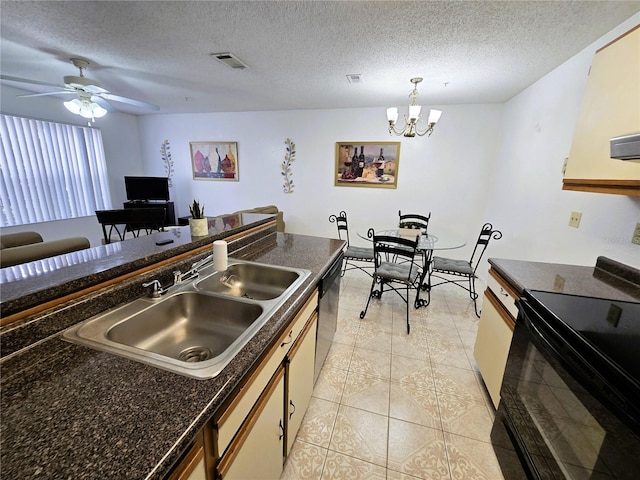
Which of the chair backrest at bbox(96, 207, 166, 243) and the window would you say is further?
the window

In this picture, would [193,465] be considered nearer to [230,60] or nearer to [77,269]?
[77,269]

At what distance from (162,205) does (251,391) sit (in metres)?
5.10

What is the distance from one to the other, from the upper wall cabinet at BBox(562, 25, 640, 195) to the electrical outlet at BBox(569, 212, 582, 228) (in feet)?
2.09

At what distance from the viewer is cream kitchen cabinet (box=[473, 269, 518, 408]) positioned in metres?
1.42

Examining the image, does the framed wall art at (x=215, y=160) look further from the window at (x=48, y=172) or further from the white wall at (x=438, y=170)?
the window at (x=48, y=172)

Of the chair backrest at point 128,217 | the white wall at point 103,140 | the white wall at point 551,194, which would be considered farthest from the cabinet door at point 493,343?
the white wall at point 103,140

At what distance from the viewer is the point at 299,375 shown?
1276 mm

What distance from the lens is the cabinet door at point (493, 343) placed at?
1.44m

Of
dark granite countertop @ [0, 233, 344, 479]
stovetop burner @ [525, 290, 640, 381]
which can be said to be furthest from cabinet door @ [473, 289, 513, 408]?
dark granite countertop @ [0, 233, 344, 479]

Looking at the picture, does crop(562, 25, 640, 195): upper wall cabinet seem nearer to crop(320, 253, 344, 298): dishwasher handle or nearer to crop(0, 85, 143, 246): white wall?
crop(320, 253, 344, 298): dishwasher handle

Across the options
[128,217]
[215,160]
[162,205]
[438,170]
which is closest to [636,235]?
[438,170]

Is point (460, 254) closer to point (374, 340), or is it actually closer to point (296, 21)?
point (374, 340)

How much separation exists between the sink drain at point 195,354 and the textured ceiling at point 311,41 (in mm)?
2033

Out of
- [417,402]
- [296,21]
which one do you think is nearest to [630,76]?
[296,21]
